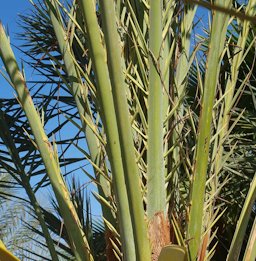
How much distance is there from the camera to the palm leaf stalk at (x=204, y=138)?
121 centimetres

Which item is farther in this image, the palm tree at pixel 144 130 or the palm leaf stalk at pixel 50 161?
the palm leaf stalk at pixel 50 161

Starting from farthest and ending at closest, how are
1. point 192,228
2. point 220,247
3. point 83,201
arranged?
point 220,247 → point 83,201 → point 192,228

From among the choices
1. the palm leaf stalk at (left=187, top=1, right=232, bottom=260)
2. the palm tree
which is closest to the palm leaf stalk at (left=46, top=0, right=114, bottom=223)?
the palm tree

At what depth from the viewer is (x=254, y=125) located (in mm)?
2770

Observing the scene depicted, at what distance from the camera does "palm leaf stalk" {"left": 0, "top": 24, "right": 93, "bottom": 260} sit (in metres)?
1.31

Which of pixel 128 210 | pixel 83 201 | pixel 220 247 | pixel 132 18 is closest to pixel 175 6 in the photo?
pixel 132 18

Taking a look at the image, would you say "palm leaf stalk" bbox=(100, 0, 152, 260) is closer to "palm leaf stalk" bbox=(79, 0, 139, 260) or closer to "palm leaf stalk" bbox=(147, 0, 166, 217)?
"palm leaf stalk" bbox=(79, 0, 139, 260)

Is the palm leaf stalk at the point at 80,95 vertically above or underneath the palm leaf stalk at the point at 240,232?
above

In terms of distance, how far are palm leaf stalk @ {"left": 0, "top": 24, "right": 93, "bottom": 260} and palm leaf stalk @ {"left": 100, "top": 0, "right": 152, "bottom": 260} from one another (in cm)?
24

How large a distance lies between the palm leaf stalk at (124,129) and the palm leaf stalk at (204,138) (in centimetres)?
14

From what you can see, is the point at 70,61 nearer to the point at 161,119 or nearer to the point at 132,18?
the point at 132,18

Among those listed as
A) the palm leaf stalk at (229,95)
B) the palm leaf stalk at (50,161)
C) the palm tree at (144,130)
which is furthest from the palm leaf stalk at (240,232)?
the palm leaf stalk at (50,161)

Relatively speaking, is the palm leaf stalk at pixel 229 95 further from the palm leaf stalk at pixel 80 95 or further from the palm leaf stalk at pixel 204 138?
the palm leaf stalk at pixel 80 95

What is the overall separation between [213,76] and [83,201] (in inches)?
52.9
